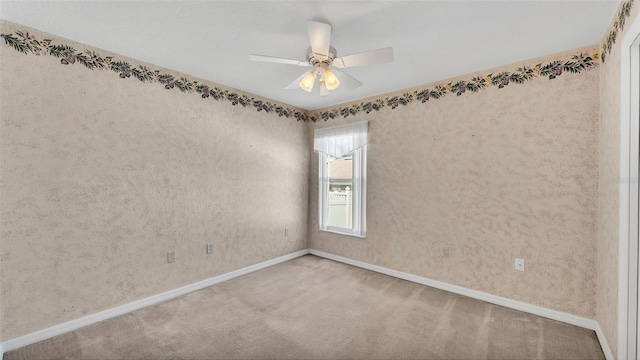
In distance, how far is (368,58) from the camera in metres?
1.97

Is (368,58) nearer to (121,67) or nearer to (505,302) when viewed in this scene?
(121,67)

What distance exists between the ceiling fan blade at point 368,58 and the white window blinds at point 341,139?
5.88 feet

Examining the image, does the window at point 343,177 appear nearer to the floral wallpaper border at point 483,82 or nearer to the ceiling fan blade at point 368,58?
the floral wallpaper border at point 483,82

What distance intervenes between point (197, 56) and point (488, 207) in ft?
10.4

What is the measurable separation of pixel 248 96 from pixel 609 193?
3.61 meters

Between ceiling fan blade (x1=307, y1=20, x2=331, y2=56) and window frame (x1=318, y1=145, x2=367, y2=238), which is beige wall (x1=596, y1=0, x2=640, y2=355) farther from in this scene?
window frame (x1=318, y1=145, x2=367, y2=238)

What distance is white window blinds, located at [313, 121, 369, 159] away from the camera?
386 centimetres

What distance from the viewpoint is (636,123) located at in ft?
5.51

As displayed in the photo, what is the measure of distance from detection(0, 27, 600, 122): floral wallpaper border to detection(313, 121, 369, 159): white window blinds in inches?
9.3

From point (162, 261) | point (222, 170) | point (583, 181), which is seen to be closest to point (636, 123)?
point (583, 181)

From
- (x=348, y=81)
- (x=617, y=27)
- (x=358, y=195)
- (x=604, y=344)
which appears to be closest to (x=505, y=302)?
(x=604, y=344)

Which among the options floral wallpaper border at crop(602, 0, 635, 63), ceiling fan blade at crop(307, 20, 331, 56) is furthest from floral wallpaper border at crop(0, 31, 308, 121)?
floral wallpaper border at crop(602, 0, 635, 63)

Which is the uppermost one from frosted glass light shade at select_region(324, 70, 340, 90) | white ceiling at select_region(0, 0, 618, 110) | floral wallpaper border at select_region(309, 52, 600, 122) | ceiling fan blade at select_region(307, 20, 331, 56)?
white ceiling at select_region(0, 0, 618, 110)

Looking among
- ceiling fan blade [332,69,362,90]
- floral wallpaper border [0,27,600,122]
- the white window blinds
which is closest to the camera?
floral wallpaper border [0,27,600,122]
